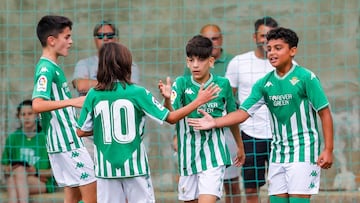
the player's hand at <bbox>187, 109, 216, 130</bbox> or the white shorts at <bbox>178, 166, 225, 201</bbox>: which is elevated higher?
the player's hand at <bbox>187, 109, 216, 130</bbox>

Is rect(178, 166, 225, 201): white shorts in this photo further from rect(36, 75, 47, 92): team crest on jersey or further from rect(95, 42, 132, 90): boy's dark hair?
rect(36, 75, 47, 92): team crest on jersey

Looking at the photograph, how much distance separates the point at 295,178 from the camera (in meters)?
7.46

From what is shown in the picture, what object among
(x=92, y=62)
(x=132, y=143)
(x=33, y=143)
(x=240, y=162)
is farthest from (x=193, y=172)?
(x=33, y=143)

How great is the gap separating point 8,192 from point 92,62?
1.68 metres

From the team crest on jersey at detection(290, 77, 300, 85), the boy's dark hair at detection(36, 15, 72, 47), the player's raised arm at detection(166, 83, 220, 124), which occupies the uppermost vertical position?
the boy's dark hair at detection(36, 15, 72, 47)

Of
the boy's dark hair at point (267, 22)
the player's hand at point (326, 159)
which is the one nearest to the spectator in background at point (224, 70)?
the boy's dark hair at point (267, 22)

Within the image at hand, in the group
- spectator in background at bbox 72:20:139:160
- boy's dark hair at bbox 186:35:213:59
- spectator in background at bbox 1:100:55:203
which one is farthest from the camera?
spectator in background at bbox 1:100:55:203

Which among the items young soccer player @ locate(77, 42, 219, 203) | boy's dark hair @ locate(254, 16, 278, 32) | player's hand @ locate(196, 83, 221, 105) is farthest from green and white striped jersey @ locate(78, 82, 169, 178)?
boy's dark hair @ locate(254, 16, 278, 32)

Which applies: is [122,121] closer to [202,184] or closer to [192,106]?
[192,106]

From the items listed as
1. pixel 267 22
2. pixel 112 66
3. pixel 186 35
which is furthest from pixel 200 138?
pixel 186 35

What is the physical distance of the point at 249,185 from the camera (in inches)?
362

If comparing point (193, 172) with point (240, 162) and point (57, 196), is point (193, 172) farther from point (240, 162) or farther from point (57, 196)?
point (57, 196)

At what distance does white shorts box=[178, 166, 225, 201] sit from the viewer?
25.6ft

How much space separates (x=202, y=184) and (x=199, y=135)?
38cm
